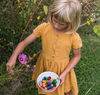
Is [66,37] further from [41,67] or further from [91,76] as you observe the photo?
[91,76]

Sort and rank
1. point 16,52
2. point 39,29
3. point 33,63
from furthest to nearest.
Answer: point 33,63, point 39,29, point 16,52

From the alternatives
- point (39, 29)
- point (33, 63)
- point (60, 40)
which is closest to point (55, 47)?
point (60, 40)

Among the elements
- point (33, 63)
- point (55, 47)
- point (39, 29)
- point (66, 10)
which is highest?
point (66, 10)

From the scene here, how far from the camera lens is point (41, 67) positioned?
1248 mm

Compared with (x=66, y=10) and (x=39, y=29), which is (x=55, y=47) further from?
(x=66, y=10)

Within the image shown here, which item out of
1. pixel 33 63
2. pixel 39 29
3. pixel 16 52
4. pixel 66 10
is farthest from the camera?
pixel 33 63

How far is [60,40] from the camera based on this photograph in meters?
1.01

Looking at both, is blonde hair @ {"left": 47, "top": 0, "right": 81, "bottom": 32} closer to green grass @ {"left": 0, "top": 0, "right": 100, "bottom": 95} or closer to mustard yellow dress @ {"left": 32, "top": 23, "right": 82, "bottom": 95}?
mustard yellow dress @ {"left": 32, "top": 23, "right": 82, "bottom": 95}

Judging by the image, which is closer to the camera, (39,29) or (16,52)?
(16,52)

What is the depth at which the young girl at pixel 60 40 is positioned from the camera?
0.79m

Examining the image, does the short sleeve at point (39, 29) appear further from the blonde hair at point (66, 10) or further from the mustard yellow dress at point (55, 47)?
the blonde hair at point (66, 10)

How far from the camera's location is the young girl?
0.79 meters

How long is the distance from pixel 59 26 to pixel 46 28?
0.73 feet

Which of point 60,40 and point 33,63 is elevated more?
point 60,40
